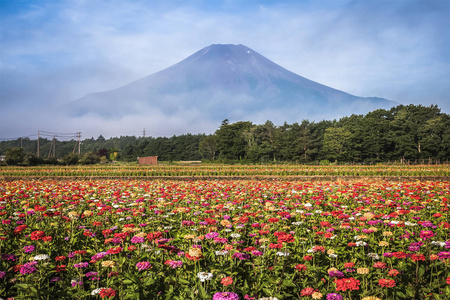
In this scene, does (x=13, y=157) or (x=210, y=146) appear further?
(x=210, y=146)

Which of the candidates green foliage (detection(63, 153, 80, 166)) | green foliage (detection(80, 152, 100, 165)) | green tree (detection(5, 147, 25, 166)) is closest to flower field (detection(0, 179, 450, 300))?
green tree (detection(5, 147, 25, 166))

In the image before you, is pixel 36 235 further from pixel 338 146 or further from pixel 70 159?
pixel 338 146

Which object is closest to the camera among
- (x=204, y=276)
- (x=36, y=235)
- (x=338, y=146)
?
(x=204, y=276)

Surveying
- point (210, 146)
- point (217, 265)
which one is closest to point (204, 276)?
point (217, 265)

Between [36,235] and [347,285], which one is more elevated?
[36,235]

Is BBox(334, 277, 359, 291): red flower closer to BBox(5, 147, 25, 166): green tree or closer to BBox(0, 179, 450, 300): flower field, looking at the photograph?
BBox(0, 179, 450, 300): flower field

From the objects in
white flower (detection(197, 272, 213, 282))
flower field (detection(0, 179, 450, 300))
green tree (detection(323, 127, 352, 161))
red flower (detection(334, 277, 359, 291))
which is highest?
green tree (detection(323, 127, 352, 161))

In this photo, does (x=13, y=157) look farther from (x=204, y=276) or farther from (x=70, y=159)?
(x=204, y=276)

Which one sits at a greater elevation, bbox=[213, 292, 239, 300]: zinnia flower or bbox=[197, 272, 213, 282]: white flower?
bbox=[213, 292, 239, 300]: zinnia flower

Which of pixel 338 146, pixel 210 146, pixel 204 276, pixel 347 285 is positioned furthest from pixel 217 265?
pixel 210 146

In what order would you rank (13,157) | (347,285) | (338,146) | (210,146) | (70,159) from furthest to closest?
(210,146) < (338,146) < (70,159) < (13,157) < (347,285)

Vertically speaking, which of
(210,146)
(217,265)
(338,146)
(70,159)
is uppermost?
(210,146)

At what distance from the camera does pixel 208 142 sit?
89.1 m

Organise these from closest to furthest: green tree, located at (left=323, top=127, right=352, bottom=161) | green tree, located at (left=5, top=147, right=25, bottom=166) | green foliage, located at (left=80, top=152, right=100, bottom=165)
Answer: green tree, located at (left=5, top=147, right=25, bottom=166) → green foliage, located at (left=80, top=152, right=100, bottom=165) → green tree, located at (left=323, top=127, right=352, bottom=161)
